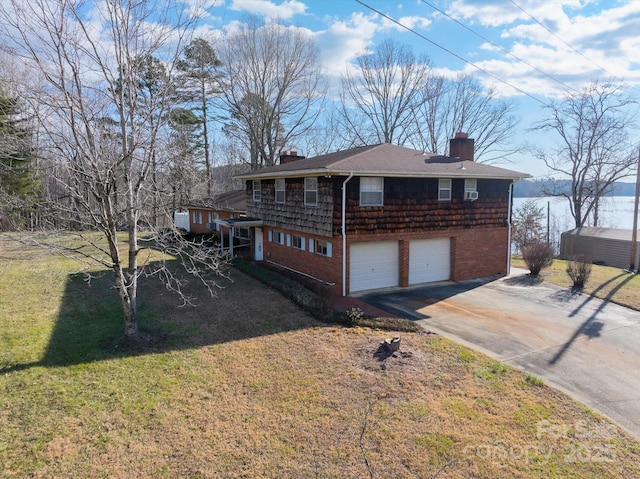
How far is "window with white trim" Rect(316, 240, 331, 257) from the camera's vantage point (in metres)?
14.0

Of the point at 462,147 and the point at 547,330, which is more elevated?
the point at 462,147

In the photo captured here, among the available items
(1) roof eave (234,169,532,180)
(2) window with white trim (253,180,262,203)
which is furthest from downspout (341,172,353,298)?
(2) window with white trim (253,180,262,203)

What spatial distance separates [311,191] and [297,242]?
2.66 m

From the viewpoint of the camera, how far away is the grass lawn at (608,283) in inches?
542

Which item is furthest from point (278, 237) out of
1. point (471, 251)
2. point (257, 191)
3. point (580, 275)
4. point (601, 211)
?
point (601, 211)

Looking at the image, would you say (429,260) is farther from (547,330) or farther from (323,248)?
(547,330)

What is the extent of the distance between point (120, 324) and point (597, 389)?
10909mm

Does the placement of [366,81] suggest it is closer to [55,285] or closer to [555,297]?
[555,297]

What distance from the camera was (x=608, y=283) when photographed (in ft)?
53.0

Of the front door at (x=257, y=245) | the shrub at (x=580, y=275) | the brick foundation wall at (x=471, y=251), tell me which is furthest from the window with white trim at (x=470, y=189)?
the front door at (x=257, y=245)

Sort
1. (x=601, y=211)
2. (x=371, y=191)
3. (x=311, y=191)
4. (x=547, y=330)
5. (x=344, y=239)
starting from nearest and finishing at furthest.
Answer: (x=547, y=330) → (x=344, y=239) → (x=371, y=191) → (x=311, y=191) → (x=601, y=211)

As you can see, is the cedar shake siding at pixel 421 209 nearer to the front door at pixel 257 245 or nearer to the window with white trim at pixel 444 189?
the window with white trim at pixel 444 189

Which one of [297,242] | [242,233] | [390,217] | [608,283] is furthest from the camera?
[242,233]

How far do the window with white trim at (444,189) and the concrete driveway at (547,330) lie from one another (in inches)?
136
